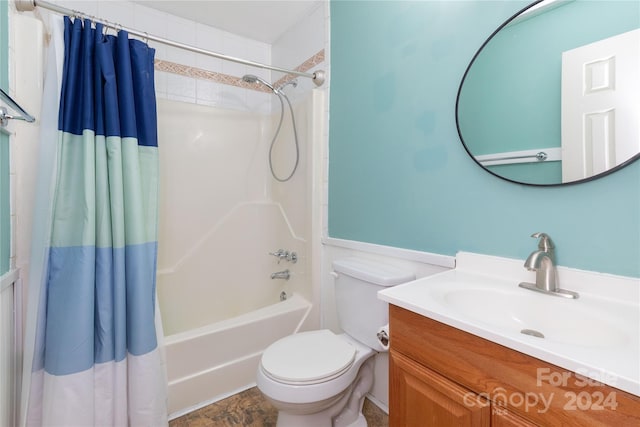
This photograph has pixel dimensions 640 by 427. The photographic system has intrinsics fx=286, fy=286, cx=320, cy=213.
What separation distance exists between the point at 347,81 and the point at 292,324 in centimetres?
152

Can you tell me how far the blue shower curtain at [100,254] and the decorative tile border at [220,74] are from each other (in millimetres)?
770

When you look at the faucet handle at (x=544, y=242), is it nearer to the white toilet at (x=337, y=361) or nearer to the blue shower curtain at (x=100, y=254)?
the white toilet at (x=337, y=361)

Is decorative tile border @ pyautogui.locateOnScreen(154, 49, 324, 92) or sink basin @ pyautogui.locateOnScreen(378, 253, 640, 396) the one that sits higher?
decorative tile border @ pyautogui.locateOnScreen(154, 49, 324, 92)

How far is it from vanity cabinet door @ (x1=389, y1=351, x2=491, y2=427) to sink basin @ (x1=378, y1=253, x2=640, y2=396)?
0.17 metres

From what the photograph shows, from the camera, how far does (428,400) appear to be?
790 millimetres

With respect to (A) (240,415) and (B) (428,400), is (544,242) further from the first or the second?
(A) (240,415)

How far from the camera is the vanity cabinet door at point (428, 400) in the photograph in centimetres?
69

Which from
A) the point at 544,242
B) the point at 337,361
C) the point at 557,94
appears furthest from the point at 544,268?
the point at 337,361

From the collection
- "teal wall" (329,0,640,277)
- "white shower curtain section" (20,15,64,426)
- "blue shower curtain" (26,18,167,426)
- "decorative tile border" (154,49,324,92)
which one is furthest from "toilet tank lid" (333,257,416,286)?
"decorative tile border" (154,49,324,92)

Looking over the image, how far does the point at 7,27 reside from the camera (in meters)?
1.07

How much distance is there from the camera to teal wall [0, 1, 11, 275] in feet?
3.32

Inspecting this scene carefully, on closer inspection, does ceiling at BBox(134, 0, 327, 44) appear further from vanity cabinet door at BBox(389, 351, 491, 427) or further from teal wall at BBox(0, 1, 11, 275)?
vanity cabinet door at BBox(389, 351, 491, 427)

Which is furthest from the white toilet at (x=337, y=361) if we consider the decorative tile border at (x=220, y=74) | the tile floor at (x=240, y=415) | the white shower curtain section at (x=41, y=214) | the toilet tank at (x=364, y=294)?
the decorative tile border at (x=220, y=74)

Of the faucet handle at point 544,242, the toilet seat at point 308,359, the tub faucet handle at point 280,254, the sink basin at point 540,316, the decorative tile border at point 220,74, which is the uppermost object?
the decorative tile border at point 220,74
